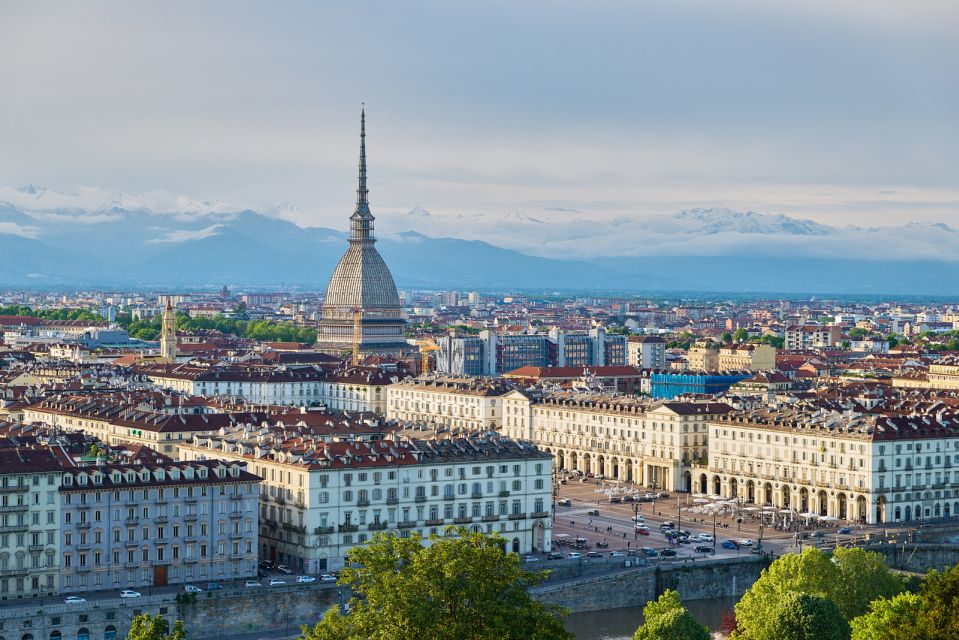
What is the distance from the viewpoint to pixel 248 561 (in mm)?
61000

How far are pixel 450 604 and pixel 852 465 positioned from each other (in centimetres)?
4310

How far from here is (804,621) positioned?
1871 inches

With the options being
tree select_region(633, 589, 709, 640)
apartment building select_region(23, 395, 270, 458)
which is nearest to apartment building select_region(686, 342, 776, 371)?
apartment building select_region(23, 395, 270, 458)

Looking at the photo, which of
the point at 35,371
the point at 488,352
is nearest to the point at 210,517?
the point at 35,371

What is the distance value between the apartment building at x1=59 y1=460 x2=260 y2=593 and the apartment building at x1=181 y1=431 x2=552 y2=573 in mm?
2595

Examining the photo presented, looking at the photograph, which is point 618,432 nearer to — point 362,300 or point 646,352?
point 646,352

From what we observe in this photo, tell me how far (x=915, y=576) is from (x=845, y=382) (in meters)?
70.7

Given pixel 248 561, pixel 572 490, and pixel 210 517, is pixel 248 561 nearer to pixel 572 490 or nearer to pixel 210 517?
pixel 210 517

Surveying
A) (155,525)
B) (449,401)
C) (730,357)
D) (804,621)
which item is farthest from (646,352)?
(804,621)

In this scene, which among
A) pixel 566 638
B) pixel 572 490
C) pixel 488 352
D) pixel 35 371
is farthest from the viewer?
pixel 488 352

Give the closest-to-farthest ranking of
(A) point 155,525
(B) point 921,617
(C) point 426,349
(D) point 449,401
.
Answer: (B) point 921,617
(A) point 155,525
(D) point 449,401
(C) point 426,349

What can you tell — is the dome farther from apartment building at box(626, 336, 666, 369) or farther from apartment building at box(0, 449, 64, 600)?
apartment building at box(0, 449, 64, 600)

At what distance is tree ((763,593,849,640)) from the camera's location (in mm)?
47406

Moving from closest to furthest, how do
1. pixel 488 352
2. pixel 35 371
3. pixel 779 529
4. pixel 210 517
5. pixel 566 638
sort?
pixel 566 638 < pixel 210 517 < pixel 779 529 < pixel 35 371 < pixel 488 352
